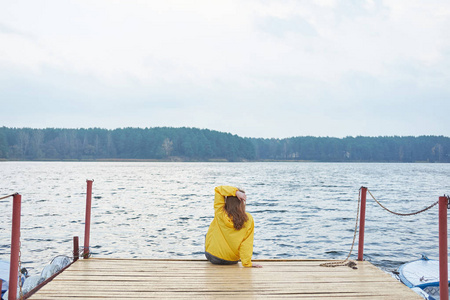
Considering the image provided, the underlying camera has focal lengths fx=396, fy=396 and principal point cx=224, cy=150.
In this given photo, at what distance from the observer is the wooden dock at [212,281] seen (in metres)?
5.14

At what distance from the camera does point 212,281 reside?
5.70 m

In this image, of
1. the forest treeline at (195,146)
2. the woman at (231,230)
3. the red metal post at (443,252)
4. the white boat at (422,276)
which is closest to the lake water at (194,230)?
the white boat at (422,276)

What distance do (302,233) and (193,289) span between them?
41.7ft

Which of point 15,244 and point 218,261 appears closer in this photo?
point 15,244

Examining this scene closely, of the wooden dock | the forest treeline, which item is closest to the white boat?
the wooden dock

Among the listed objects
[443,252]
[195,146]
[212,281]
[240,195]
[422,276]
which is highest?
[195,146]

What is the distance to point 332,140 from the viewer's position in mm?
174000

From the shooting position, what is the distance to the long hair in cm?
634

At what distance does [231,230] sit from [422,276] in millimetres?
4883

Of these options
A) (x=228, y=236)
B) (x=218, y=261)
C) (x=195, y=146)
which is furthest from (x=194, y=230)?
(x=195, y=146)

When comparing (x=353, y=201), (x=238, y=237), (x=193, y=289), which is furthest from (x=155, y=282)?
(x=353, y=201)

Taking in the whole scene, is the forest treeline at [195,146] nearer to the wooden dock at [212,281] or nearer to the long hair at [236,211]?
the wooden dock at [212,281]

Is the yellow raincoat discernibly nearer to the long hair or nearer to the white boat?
the long hair

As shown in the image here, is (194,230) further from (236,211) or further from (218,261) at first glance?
(236,211)
